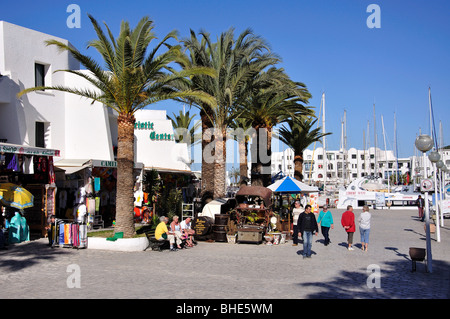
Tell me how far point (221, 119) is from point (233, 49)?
3529 millimetres

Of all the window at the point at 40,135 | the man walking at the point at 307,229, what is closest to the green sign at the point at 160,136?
the window at the point at 40,135

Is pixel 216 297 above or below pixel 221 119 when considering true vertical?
below

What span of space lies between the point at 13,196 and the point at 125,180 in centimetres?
379

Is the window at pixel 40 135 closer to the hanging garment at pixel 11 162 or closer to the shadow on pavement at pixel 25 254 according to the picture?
the hanging garment at pixel 11 162

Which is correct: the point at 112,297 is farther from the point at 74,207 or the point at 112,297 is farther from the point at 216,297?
the point at 74,207

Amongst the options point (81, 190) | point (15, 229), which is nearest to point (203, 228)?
point (81, 190)

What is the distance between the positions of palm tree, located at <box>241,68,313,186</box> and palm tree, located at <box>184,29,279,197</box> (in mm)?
1880

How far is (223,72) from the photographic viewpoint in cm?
2197

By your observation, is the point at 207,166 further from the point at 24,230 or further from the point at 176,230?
the point at 24,230

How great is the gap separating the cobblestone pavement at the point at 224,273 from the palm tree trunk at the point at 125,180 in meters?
1.50

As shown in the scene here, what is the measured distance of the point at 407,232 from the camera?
2178 centimetres

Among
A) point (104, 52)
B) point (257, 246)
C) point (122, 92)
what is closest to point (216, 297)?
point (257, 246)

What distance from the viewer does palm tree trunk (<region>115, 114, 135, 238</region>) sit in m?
16.0

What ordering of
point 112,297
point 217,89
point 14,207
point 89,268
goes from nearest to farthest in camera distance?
1. point 112,297
2. point 89,268
3. point 14,207
4. point 217,89
